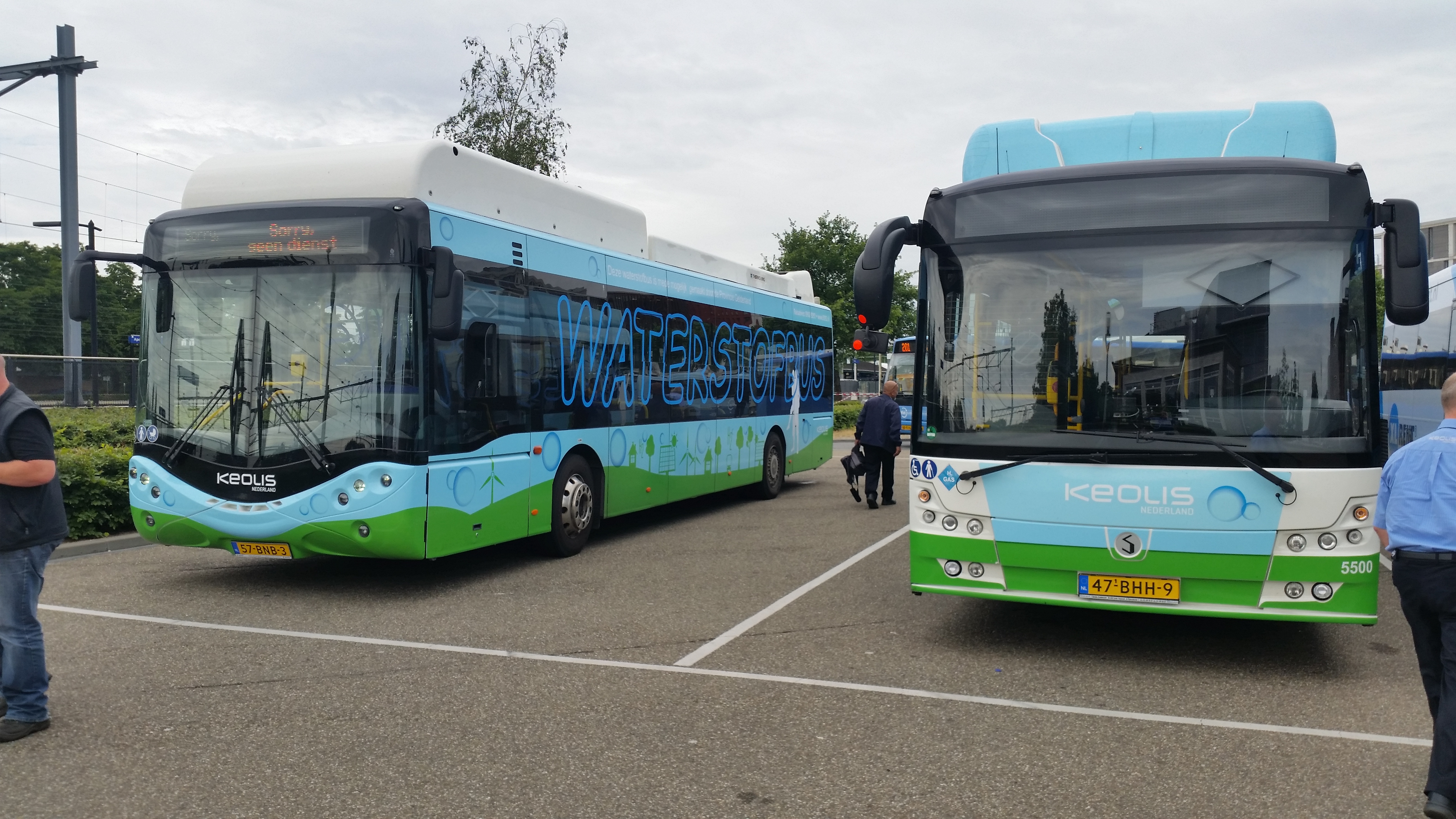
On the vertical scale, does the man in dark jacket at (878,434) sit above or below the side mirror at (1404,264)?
below

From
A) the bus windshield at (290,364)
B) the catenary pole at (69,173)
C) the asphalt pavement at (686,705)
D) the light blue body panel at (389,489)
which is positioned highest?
the catenary pole at (69,173)

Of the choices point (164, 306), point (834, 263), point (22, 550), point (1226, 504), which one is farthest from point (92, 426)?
point (834, 263)

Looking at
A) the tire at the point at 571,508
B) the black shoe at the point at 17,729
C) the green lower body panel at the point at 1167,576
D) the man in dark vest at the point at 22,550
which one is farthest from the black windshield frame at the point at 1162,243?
the black shoe at the point at 17,729

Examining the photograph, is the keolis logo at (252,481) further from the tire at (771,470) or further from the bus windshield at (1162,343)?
the tire at (771,470)

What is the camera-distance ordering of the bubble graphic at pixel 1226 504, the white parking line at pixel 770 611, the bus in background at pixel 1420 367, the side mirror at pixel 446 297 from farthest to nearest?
the bus in background at pixel 1420 367 → the side mirror at pixel 446 297 → the white parking line at pixel 770 611 → the bubble graphic at pixel 1226 504

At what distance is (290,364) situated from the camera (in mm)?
8250

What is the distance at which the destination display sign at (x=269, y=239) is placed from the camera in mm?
8250

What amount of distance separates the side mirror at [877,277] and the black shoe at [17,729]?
15.6 feet

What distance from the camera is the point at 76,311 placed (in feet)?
28.3

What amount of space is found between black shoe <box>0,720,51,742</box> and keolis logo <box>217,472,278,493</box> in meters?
3.12

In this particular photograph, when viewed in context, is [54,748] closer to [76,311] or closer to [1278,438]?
[76,311]

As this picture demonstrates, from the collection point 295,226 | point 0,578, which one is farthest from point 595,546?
point 0,578

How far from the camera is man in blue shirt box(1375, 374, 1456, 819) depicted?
13.7ft

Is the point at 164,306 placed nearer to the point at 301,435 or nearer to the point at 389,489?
the point at 301,435
